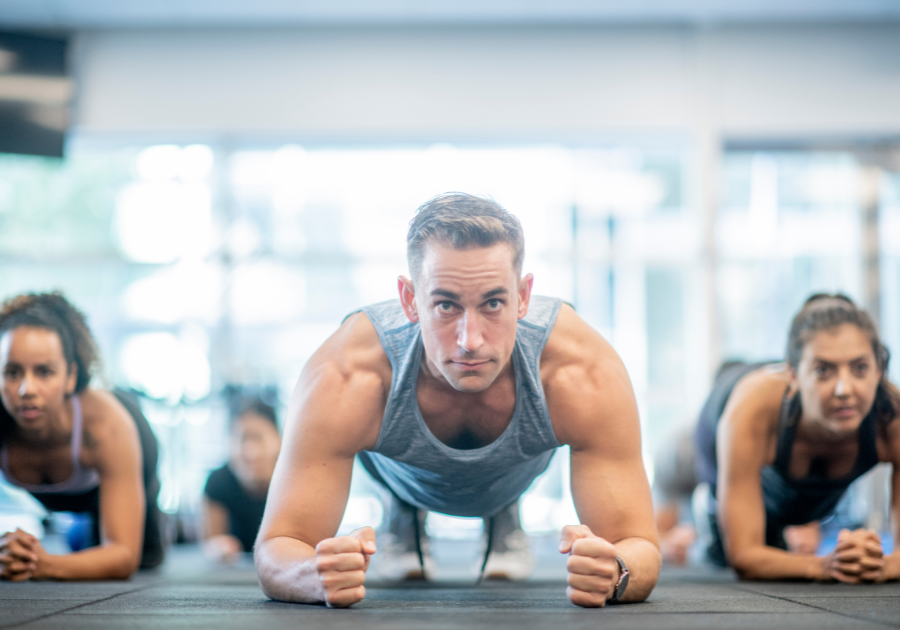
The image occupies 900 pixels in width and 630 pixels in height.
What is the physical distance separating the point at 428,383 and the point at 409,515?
30.6 inches

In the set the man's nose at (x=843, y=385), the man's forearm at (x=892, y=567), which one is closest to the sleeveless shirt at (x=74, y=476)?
the man's nose at (x=843, y=385)

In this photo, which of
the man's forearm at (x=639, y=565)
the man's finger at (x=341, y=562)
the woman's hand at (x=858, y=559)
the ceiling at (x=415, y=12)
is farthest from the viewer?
the ceiling at (x=415, y=12)

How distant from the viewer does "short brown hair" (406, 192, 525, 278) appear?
1.50 meters

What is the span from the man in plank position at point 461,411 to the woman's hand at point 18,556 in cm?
80

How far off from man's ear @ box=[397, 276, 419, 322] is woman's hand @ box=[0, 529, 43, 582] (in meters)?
→ 1.14

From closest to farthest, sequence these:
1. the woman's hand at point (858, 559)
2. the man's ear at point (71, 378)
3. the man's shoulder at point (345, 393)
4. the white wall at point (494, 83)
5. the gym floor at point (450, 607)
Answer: the gym floor at point (450, 607) < the man's shoulder at point (345, 393) < the woman's hand at point (858, 559) < the man's ear at point (71, 378) < the white wall at point (494, 83)

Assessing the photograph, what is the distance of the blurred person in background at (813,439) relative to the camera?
1934 millimetres

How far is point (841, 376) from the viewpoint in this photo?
6.40 ft

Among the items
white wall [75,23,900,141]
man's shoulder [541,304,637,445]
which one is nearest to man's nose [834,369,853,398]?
man's shoulder [541,304,637,445]

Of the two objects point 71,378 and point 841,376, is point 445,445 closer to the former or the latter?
point 841,376

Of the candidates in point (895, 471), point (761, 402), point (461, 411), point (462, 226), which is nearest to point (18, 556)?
point (461, 411)

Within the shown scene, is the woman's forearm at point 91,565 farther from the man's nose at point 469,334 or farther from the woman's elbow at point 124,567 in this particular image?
the man's nose at point 469,334

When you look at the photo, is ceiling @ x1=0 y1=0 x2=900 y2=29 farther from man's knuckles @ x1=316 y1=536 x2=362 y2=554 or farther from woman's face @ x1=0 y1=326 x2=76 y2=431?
man's knuckles @ x1=316 y1=536 x2=362 y2=554

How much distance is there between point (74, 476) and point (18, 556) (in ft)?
1.36
